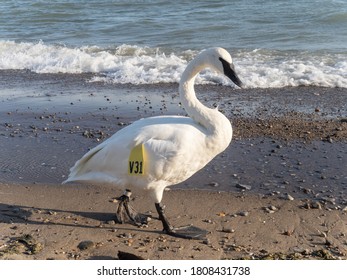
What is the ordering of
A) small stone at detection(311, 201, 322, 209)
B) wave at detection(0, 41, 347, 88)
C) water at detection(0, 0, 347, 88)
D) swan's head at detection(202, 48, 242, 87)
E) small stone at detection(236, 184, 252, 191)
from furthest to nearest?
water at detection(0, 0, 347, 88) → wave at detection(0, 41, 347, 88) → small stone at detection(236, 184, 252, 191) → small stone at detection(311, 201, 322, 209) → swan's head at detection(202, 48, 242, 87)

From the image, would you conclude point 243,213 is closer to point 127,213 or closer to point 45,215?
point 127,213

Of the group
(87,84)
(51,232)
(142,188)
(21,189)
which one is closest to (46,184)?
(21,189)

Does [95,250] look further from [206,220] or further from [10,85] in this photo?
[10,85]

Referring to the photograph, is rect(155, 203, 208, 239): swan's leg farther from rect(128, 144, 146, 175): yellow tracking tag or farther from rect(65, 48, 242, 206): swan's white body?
rect(128, 144, 146, 175): yellow tracking tag

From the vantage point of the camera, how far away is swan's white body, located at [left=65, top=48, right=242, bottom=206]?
5102 millimetres

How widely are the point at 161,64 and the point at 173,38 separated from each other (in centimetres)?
390

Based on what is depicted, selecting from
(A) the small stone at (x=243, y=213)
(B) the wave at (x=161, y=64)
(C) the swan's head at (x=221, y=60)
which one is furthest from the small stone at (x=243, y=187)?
(B) the wave at (x=161, y=64)

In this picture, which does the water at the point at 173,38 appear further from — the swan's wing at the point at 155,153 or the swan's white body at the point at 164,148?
the swan's wing at the point at 155,153

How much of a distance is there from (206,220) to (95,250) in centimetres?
127

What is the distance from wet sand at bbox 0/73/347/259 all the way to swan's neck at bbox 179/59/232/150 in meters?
0.91

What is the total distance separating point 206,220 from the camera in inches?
220

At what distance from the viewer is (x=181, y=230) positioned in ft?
17.6

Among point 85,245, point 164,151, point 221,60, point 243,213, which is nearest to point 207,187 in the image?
point 243,213

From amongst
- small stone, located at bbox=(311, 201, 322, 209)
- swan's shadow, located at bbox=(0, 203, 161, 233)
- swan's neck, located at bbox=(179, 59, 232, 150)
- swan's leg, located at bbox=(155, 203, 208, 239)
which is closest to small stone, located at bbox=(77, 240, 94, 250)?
swan's shadow, located at bbox=(0, 203, 161, 233)
